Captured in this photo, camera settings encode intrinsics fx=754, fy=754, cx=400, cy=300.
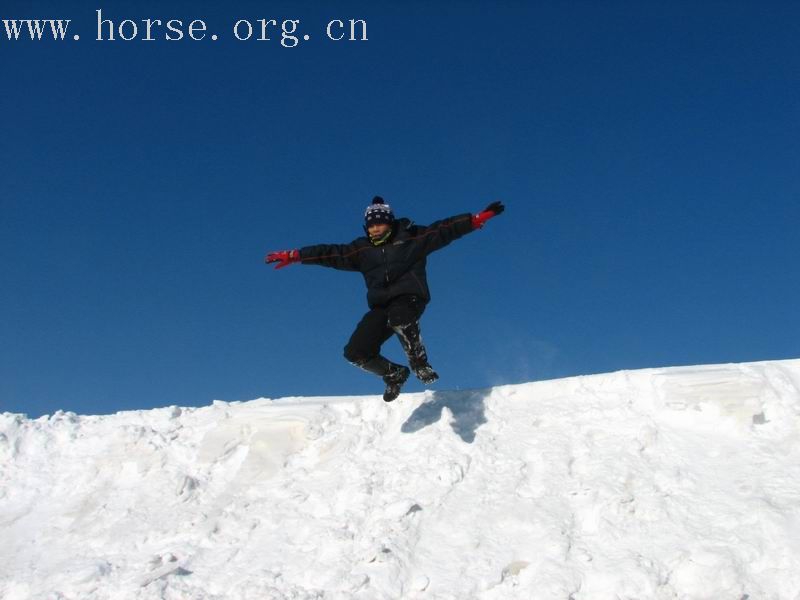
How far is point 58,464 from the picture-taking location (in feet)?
28.6

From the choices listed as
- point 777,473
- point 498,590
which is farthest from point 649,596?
point 777,473

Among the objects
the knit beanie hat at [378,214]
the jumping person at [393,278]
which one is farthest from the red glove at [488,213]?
the knit beanie hat at [378,214]

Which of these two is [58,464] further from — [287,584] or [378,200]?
[378,200]

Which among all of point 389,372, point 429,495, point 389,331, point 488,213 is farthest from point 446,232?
point 429,495

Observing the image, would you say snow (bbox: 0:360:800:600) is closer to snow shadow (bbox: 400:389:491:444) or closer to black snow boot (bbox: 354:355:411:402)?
snow shadow (bbox: 400:389:491:444)

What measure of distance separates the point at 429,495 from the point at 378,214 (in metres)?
2.97

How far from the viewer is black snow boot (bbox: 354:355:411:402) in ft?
25.7

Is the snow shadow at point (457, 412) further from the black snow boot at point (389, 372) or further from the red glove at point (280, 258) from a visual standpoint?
the red glove at point (280, 258)

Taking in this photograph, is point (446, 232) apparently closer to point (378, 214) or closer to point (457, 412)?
point (378, 214)

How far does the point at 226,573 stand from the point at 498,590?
89.8 inches

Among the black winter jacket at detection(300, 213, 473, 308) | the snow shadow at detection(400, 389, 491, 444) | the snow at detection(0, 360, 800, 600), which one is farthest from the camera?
the snow shadow at detection(400, 389, 491, 444)

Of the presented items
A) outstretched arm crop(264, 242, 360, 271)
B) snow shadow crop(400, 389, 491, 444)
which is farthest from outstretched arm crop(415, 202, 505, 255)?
snow shadow crop(400, 389, 491, 444)

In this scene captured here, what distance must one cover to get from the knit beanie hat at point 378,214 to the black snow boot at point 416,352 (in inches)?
47.3

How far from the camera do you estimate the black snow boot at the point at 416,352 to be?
762cm
